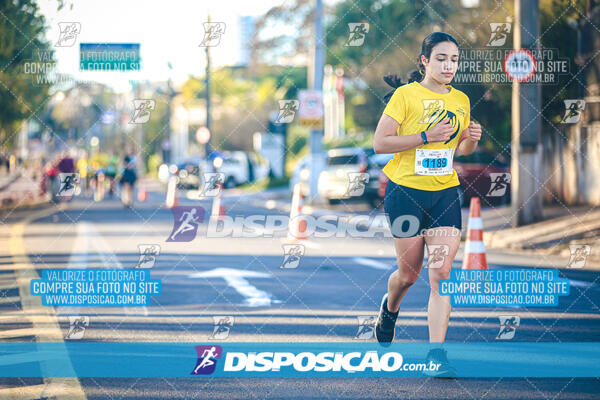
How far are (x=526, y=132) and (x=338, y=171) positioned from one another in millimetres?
9498

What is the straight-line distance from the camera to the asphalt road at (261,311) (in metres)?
5.21

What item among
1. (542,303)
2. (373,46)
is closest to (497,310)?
(542,303)

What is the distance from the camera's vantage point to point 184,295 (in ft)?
30.0

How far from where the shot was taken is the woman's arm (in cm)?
540

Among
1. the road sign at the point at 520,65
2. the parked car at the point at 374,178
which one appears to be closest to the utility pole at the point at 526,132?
the road sign at the point at 520,65

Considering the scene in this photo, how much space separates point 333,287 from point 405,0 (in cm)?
3873

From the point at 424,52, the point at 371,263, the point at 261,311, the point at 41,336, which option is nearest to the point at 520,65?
the point at 371,263

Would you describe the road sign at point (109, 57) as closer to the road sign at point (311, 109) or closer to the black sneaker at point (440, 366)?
the black sneaker at point (440, 366)

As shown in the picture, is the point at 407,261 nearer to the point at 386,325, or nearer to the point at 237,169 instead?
the point at 386,325

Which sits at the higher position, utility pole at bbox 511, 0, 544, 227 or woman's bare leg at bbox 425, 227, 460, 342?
utility pole at bbox 511, 0, 544, 227

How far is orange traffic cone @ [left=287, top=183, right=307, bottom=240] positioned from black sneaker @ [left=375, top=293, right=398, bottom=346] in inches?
354

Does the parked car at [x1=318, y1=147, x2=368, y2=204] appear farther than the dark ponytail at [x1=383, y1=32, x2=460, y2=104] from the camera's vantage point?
Yes

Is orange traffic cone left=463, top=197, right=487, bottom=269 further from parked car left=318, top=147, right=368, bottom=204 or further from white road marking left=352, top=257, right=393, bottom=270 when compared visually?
parked car left=318, top=147, right=368, bottom=204

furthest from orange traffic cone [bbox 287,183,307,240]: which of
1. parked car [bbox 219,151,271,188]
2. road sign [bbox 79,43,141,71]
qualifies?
parked car [bbox 219,151,271,188]
